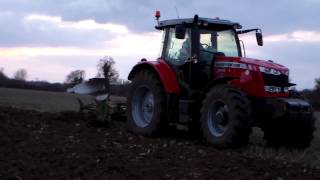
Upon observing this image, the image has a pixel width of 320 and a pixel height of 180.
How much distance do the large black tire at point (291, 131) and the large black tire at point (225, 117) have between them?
88 centimetres

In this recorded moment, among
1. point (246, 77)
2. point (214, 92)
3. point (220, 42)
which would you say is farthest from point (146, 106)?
point (246, 77)

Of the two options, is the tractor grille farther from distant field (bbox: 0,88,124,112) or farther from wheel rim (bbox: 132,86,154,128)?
distant field (bbox: 0,88,124,112)

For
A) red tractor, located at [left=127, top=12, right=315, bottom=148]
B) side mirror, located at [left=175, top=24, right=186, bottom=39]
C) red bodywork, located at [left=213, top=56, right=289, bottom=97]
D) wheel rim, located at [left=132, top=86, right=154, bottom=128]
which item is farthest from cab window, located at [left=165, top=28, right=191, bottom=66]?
red bodywork, located at [left=213, top=56, right=289, bottom=97]

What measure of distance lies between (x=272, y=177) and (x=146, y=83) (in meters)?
5.56

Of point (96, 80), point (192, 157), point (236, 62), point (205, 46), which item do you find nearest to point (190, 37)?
point (205, 46)

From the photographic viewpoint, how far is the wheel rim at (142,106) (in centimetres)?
1312

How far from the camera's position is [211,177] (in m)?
7.80

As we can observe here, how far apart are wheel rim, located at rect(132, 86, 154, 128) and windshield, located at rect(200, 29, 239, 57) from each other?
5.54ft

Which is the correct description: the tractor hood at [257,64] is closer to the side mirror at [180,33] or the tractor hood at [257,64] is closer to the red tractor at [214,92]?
the red tractor at [214,92]

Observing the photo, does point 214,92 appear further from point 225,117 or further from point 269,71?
point 269,71

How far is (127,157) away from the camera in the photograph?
9234 millimetres

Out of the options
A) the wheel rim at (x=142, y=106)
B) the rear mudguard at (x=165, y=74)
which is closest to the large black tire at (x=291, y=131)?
the rear mudguard at (x=165, y=74)

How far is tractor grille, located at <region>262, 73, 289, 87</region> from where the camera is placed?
10.9 m

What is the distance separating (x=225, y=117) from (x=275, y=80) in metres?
1.19
